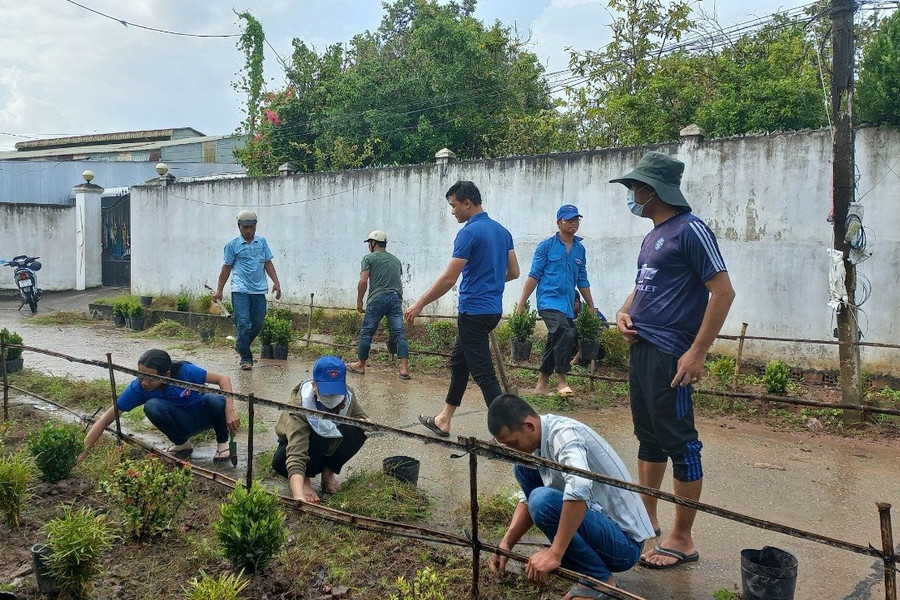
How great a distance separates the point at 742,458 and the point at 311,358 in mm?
5638

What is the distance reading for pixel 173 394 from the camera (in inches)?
178

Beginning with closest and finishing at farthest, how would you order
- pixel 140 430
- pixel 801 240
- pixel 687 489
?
pixel 687 489, pixel 140 430, pixel 801 240

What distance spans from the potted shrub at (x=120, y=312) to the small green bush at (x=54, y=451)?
8.91m

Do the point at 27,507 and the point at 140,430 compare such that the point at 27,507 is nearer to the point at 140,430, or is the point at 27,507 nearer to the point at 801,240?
the point at 140,430

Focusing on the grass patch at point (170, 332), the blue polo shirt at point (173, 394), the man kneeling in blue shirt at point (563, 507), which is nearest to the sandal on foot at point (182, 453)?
the blue polo shirt at point (173, 394)

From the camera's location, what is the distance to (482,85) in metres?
16.5

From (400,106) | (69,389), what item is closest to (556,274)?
(69,389)

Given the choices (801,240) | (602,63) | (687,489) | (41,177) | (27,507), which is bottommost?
(27,507)

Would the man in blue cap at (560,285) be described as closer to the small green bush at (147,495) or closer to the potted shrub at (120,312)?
the small green bush at (147,495)

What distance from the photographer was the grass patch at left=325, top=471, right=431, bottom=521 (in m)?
3.72

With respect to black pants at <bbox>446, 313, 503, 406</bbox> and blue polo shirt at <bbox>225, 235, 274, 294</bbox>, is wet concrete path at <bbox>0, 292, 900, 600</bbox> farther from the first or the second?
blue polo shirt at <bbox>225, 235, 274, 294</bbox>

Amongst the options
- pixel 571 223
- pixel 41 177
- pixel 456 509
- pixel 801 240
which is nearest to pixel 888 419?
pixel 801 240

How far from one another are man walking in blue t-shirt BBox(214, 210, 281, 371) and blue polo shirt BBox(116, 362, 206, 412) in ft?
10.1

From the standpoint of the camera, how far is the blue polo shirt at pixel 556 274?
21.2 ft
